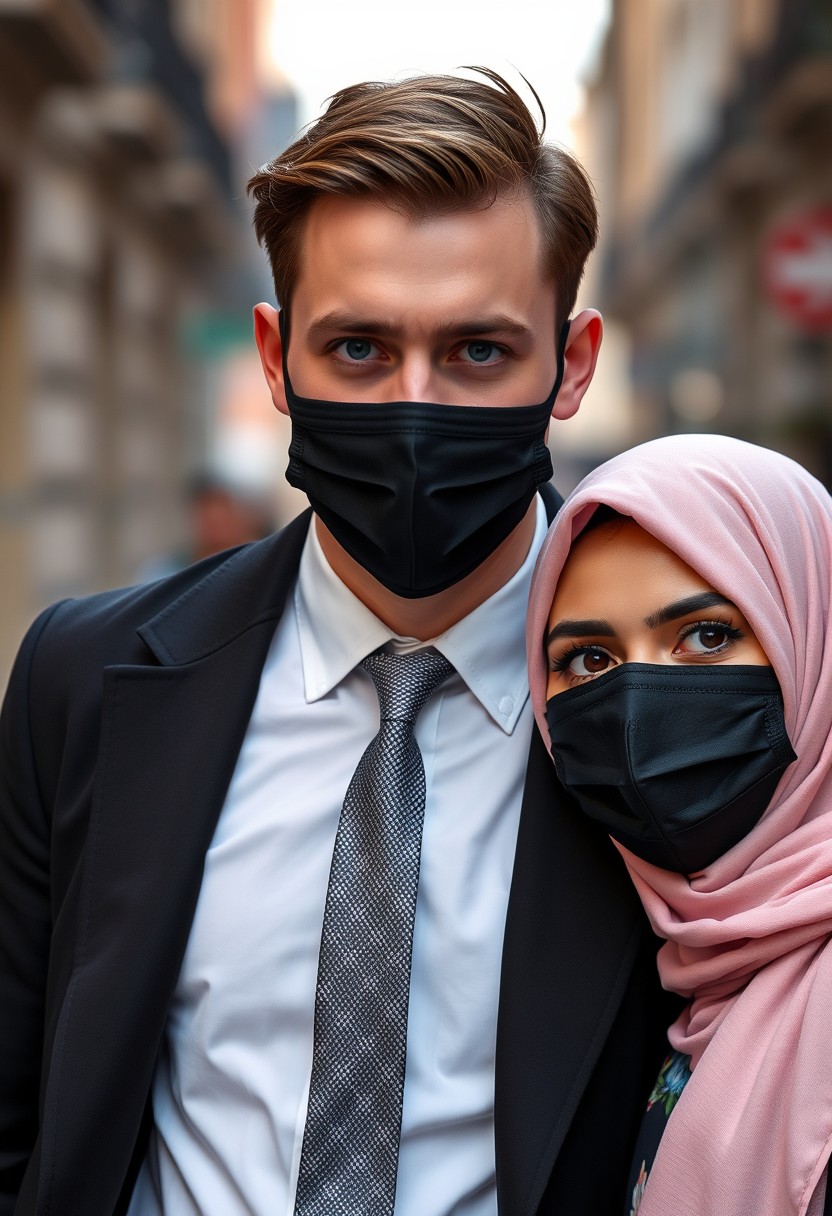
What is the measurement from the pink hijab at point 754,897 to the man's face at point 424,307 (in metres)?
0.23

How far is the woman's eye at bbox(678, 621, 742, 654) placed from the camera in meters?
1.89

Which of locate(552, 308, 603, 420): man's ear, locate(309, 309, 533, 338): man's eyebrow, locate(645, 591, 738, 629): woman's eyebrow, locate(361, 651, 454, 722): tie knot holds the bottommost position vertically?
locate(361, 651, 454, 722): tie knot

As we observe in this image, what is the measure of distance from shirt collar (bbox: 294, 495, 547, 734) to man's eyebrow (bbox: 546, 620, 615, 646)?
0.65 feet

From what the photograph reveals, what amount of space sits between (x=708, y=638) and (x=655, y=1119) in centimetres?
63

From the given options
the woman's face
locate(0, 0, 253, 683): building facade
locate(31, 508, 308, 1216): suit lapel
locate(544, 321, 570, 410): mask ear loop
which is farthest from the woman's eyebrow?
locate(0, 0, 253, 683): building facade

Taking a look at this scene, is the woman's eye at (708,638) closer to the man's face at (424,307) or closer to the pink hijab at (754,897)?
the pink hijab at (754,897)

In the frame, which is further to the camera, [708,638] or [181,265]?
[181,265]

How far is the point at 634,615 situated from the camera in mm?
1919

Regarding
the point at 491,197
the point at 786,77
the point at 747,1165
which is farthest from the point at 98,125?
the point at 747,1165

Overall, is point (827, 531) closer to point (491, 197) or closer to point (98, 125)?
point (491, 197)

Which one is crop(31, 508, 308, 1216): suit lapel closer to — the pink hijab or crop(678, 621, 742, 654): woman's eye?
the pink hijab

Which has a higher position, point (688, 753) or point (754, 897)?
point (688, 753)

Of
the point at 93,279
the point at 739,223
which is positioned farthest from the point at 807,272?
the point at 739,223

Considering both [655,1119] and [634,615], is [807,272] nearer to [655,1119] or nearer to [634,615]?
[634,615]
